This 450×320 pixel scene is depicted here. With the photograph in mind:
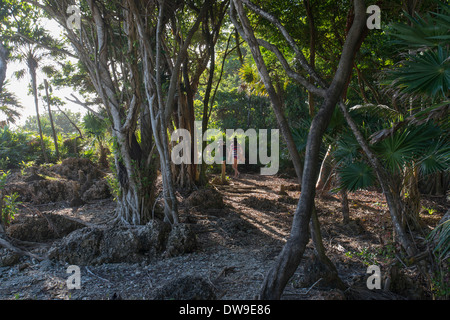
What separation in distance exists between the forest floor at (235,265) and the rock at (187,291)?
0.57 feet

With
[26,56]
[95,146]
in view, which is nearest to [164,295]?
[95,146]

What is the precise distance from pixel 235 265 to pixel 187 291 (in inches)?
45.4

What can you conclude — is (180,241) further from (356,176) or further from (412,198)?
(412,198)

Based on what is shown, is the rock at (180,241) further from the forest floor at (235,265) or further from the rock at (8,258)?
the rock at (8,258)

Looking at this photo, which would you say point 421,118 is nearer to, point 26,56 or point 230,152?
point 230,152

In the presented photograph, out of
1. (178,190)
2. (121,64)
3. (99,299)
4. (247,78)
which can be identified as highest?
(247,78)

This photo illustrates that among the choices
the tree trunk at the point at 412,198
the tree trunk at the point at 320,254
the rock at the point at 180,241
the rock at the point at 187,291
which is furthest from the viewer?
the tree trunk at the point at 412,198

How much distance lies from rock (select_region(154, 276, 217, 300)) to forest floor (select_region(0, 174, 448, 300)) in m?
0.17

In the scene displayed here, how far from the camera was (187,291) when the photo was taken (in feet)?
10.3

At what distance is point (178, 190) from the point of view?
859cm

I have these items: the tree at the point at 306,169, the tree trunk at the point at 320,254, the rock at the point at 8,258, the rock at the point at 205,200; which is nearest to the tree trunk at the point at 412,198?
the tree trunk at the point at 320,254

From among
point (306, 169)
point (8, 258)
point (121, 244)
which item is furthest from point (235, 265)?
point (8, 258)

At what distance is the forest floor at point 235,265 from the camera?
11.4ft
